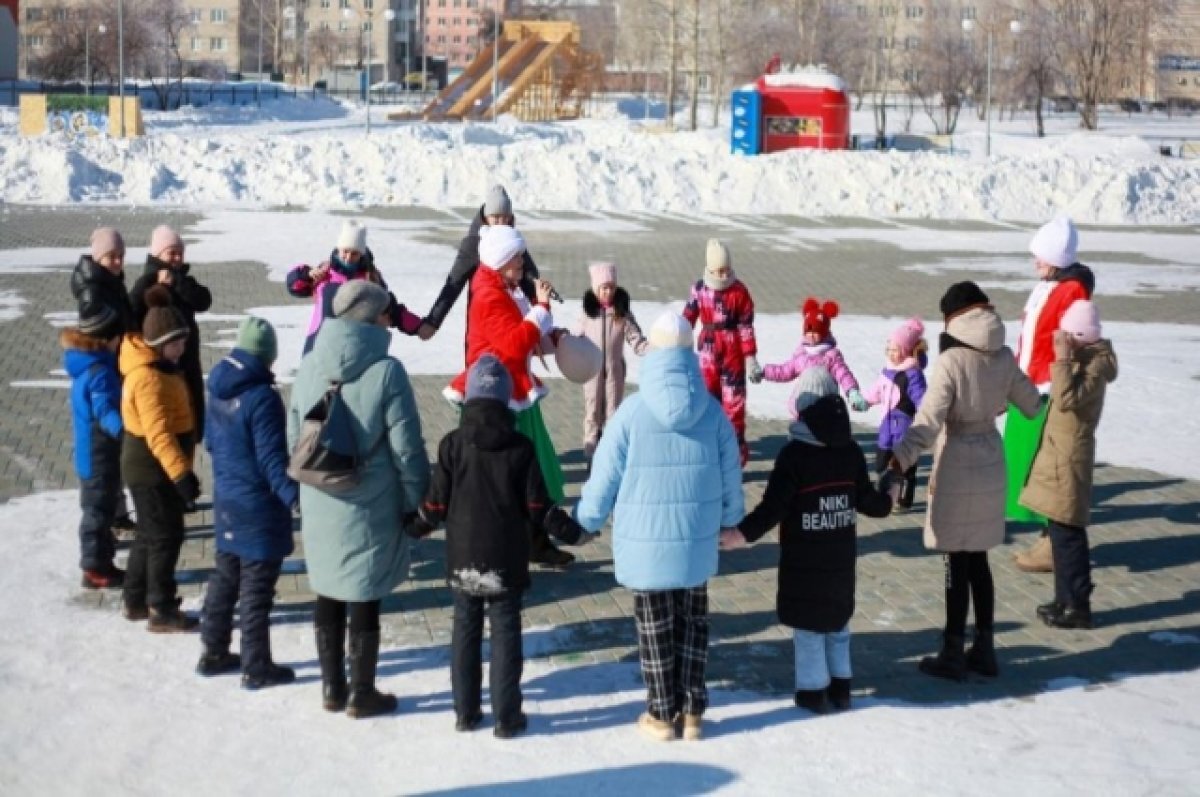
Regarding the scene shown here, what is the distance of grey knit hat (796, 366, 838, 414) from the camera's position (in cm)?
621

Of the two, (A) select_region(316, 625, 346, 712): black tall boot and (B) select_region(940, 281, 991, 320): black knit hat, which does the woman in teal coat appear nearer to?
(A) select_region(316, 625, 346, 712): black tall boot

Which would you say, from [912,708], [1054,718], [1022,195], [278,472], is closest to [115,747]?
[278,472]

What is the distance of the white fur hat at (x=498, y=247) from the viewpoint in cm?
768

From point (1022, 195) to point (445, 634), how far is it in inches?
1080

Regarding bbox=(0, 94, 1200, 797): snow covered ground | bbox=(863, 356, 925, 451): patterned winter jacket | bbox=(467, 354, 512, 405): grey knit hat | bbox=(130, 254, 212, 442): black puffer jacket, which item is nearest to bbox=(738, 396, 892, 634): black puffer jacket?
bbox=(0, 94, 1200, 797): snow covered ground

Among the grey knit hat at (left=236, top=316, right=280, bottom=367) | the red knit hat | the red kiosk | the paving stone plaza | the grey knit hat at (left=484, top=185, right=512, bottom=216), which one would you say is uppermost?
the red kiosk

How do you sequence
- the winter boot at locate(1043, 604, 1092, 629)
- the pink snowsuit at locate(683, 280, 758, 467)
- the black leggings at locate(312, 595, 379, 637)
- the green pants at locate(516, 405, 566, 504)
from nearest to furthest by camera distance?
1. the black leggings at locate(312, 595, 379, 637)
2. the winter boot at locate(1043, 604, 1092, 629)
3. the green pants at locate(516, 405, 566, 504)
4. the pink snowsuit at locate(683, 280, 758, 467)

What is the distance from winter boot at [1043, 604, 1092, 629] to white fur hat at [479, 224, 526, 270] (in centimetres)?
315

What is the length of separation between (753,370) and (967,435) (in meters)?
2.90

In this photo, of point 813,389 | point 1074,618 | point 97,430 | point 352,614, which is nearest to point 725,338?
point 1074,618

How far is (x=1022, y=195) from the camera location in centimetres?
3256

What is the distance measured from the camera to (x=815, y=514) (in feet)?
20.5

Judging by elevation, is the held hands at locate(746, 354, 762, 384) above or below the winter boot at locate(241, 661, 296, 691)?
above

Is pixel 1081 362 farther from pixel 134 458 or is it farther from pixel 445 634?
pixel 134 458
